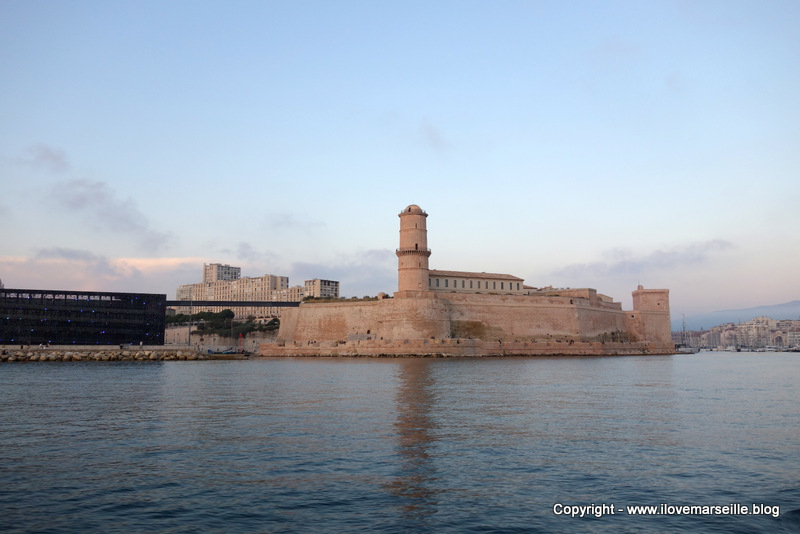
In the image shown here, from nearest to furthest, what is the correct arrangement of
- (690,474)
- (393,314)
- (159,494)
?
(159,494), (690,474), (393,314)

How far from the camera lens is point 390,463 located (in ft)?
31.1

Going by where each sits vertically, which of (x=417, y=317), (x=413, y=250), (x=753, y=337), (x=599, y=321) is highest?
(x=413, y=250)

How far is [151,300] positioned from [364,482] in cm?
5318

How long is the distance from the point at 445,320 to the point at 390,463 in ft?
131

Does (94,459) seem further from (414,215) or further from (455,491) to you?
(414,215)

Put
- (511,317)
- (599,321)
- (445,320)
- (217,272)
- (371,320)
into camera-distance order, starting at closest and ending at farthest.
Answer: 1. (445,320)
2. (371,320)
3. (511,317)
4. (599,321)
5. (217,272)

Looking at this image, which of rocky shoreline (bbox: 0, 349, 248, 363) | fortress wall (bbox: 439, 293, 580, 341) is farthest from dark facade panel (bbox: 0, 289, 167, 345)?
fortress wall (bbox: 439, 293, 580, 341)

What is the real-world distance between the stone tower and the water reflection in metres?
32.5

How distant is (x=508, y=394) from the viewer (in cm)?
1941

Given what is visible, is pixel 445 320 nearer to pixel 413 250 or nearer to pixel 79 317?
pixel 413 250

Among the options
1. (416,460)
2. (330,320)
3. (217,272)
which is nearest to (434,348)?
(330,320)

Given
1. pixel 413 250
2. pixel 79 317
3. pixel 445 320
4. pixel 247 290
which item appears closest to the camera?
pixel 445 320

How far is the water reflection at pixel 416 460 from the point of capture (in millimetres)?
7336

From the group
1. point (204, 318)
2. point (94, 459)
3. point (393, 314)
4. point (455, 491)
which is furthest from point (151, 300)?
point (455, 491)
